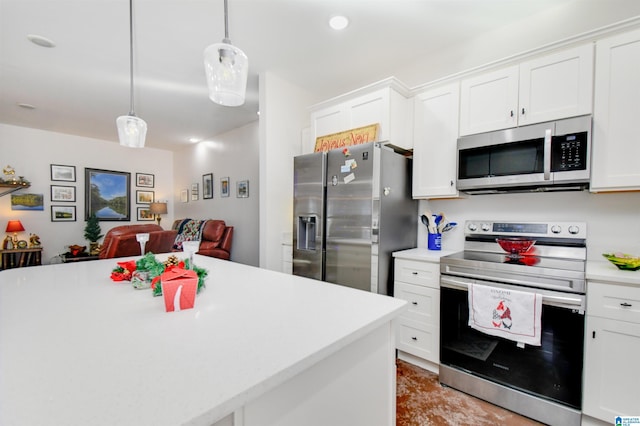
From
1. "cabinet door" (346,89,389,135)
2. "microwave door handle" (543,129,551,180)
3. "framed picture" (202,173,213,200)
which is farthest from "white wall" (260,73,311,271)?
"framed picture" (202,173,213,200)

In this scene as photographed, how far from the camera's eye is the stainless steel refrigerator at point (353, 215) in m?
2.19

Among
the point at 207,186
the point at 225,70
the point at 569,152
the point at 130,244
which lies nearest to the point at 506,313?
the point at 569,152

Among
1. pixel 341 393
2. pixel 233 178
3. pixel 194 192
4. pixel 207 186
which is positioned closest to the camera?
pixel 341 393

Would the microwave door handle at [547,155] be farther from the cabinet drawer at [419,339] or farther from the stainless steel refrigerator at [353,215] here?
the cabinet drawer at [419,339]

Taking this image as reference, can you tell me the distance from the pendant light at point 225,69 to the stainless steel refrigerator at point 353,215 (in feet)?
3.97

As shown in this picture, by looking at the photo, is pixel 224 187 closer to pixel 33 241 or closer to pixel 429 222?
pixel 33 241

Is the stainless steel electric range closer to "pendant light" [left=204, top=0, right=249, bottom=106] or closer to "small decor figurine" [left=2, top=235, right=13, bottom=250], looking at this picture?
"pendant light" [left=204, top=0, right=249, bottom=106]

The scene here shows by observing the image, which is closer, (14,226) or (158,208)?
(14,226)

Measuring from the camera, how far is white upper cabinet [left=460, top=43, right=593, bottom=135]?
1.71 metres

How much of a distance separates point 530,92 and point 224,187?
4693 mm

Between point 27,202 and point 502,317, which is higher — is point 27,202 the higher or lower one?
the higher one

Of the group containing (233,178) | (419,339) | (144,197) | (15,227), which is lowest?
(419,339)

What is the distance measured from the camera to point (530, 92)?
6.15 feet

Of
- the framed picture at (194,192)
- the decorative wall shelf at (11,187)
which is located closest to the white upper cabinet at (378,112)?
the framed picture at (194,192)
